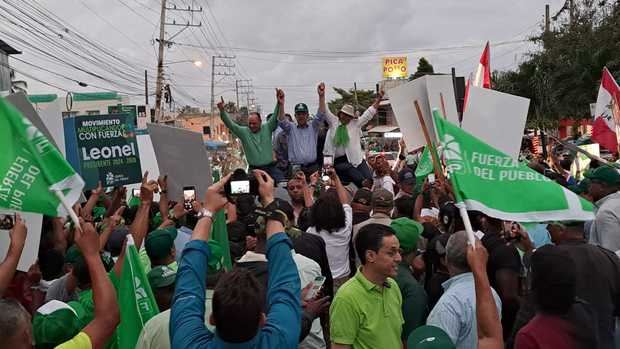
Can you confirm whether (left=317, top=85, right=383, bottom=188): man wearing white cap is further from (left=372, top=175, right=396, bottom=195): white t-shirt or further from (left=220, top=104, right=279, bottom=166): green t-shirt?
(left=220, top=104, right=279, bottom=166): green t-shirt

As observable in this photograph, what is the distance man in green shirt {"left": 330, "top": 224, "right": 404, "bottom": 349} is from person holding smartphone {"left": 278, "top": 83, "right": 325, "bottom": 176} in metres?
5.19

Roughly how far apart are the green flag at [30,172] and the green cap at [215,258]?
3.08ft

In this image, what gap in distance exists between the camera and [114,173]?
662cm

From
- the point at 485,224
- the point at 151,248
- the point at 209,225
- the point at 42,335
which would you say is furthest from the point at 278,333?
the point at 485,224

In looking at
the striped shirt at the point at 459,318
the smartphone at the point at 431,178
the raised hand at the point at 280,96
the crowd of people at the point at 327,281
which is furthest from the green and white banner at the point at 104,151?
the striped shirt at the point at 459,318

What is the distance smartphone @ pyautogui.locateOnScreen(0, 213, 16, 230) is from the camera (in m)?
3.89

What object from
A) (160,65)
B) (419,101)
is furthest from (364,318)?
(160,65)

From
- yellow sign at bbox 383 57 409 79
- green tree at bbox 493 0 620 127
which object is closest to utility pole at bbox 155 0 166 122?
green tree at bbox 493 0 620 127

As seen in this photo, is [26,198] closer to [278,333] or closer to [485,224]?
[278,333]

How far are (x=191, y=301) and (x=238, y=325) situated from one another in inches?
12.3

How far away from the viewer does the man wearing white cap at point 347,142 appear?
8.76 metres

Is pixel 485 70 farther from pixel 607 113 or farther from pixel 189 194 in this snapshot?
pixel 189 194

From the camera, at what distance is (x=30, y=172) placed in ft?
10.0

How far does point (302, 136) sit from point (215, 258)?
5437mm
